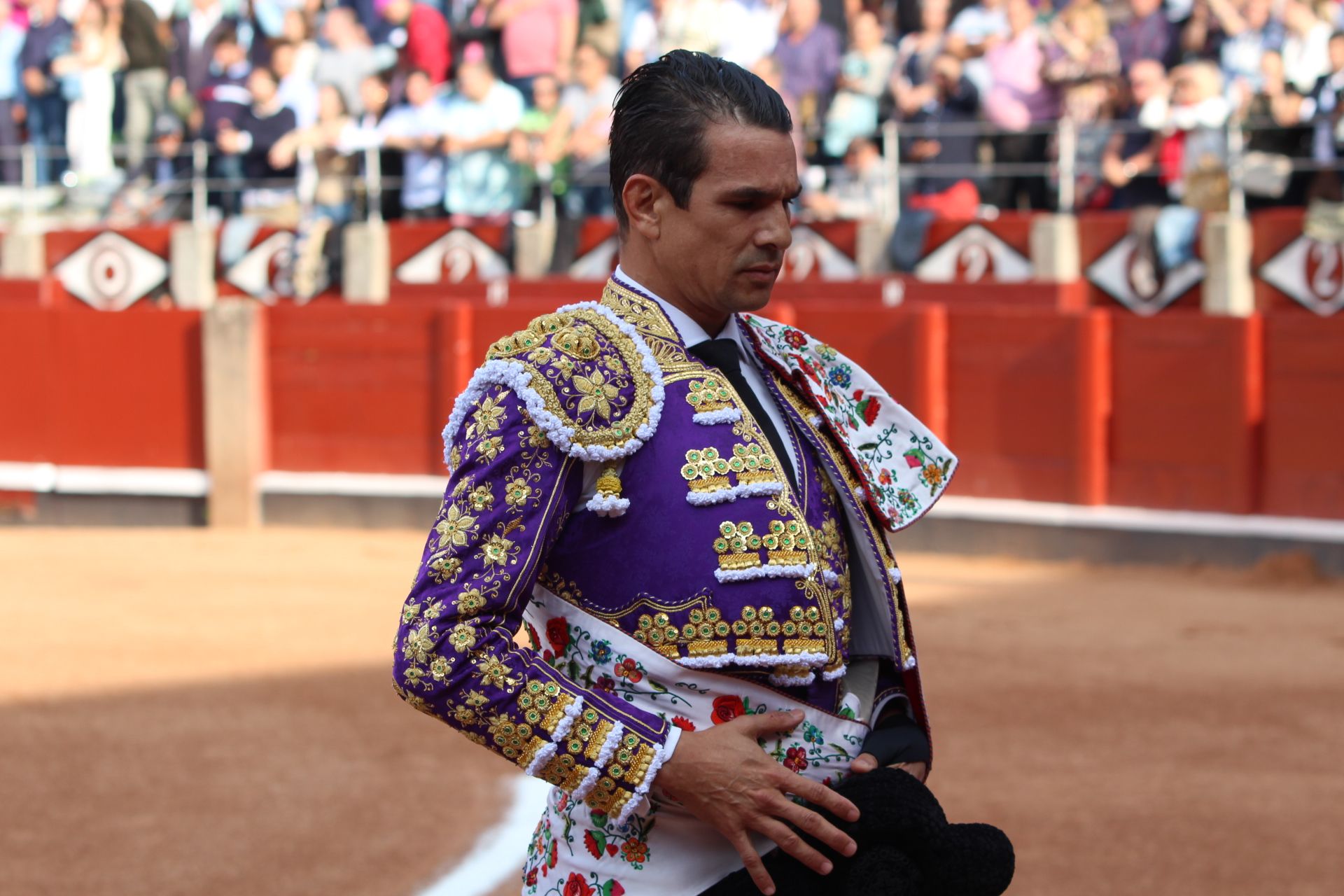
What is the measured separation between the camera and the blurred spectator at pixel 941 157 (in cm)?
1012

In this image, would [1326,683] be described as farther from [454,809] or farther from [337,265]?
[337,265]

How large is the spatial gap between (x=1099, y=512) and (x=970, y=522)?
21.6 inches

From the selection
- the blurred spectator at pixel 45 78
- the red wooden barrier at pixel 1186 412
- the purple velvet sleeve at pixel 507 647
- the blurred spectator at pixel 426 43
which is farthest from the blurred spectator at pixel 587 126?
the purple velvet sleeve at pixel 507 647

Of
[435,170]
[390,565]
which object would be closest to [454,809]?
[390,565]

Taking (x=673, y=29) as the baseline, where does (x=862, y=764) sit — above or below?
below

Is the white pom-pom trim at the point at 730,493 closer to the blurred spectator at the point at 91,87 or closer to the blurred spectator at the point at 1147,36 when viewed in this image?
the blurred spectator at the point at 1147,36

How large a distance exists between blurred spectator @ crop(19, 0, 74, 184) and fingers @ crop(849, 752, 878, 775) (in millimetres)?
12556

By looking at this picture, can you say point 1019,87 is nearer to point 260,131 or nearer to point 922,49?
point 922,49

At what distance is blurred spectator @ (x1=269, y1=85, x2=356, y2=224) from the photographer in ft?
38.9

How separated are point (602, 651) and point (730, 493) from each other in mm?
189

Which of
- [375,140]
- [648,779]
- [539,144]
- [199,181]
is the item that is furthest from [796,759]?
[199,181]

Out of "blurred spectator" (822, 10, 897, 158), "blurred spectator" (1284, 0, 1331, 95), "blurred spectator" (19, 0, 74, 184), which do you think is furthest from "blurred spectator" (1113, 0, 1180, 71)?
"blurred spectator" (19, 0, 74, 184)

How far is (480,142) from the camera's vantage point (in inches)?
443

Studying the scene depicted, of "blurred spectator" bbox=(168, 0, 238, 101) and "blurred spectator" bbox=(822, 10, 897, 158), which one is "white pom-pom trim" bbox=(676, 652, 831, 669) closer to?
"blurred spectator" bbox=(822, 10, 897, 158)
